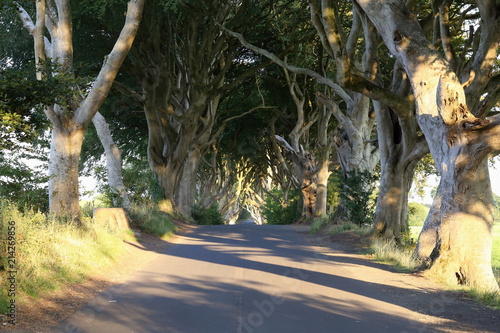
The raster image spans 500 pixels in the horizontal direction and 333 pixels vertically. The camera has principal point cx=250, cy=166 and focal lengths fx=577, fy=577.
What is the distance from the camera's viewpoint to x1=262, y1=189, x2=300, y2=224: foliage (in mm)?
38191

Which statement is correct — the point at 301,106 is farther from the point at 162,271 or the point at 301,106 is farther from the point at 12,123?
the point at 12,123

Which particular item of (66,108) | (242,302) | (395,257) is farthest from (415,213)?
(242,302)

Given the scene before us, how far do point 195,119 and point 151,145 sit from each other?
7.95 ft

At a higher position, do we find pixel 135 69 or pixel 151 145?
pixel 135 69

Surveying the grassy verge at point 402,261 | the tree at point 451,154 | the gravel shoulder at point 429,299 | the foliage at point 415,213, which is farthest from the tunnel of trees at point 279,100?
the foliage at point 415,213

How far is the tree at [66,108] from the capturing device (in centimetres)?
1352

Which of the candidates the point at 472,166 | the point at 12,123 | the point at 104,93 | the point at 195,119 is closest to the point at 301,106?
the point at 195,119

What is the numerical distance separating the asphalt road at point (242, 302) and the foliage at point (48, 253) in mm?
A: 812

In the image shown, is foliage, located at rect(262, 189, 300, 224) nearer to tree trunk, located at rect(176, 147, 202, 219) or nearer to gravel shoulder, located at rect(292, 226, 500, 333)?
tree trunk, located at rect(176, 147, 202, 219)

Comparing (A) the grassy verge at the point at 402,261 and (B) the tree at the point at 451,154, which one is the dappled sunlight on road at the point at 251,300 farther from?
(B) the tree at the point at 451,154

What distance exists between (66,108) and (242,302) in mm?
7581

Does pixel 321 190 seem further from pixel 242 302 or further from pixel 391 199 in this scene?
pixel 242 302

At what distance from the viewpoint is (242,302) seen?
8.05 metres

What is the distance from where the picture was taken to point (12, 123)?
8594 millimetres
